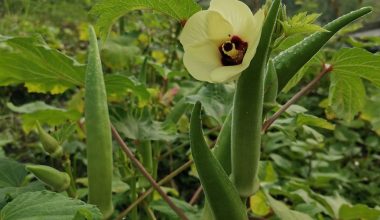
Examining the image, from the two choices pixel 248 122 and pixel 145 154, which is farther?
pixel 145 154

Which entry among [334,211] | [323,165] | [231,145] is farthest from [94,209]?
[323,165]

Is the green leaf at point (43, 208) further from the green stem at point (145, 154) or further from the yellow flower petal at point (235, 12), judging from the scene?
the green stem at point (145, 154)

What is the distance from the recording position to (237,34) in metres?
0.55

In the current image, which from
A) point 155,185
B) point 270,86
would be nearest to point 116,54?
point 155,185

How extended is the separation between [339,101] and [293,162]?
1044mm

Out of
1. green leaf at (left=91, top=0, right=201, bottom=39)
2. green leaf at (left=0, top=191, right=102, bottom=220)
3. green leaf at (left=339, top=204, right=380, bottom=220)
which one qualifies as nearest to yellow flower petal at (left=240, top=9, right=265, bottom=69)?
green leaf at (left=91, top=0, right=201, bottom=39)

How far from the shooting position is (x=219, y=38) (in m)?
0.55

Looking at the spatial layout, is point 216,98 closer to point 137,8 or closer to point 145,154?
point 145,154

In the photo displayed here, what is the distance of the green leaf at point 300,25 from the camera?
0.53 metres

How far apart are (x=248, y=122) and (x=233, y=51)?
0.36 feet

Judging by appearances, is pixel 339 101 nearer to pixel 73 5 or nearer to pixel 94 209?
pixel 94 209

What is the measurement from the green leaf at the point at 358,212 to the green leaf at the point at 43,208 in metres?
0.65

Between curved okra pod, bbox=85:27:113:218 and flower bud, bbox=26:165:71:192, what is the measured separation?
46 millimetres

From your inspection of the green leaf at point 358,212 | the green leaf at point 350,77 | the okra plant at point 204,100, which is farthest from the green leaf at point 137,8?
the green leaf at point 358,212
